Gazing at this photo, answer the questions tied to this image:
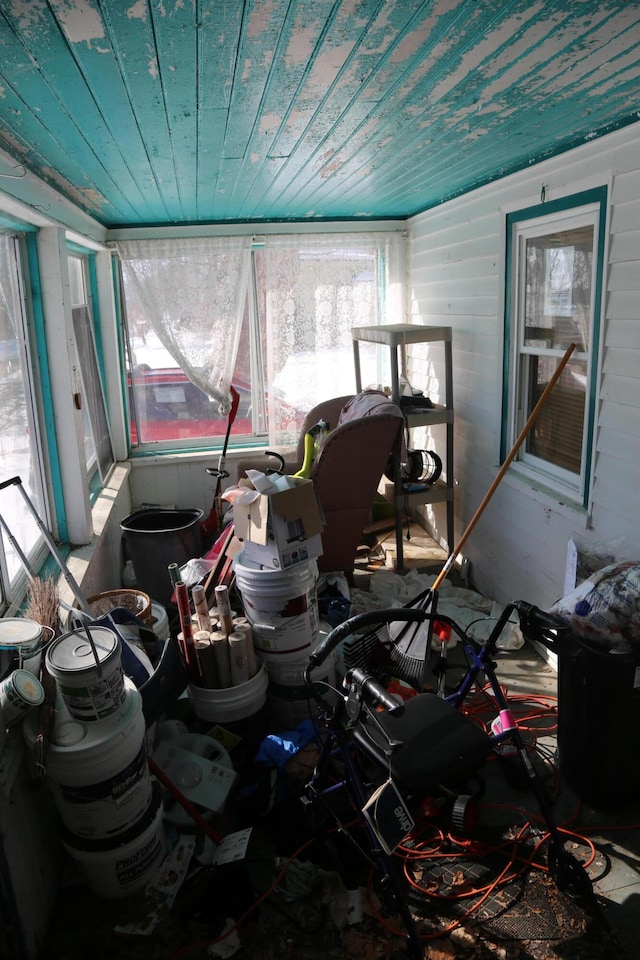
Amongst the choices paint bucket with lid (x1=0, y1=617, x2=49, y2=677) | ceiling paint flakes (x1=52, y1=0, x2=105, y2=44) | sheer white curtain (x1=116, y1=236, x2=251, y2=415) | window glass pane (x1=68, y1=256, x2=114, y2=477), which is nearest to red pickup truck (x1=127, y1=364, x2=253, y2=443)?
sheer white curtain (x1=116, y1=236, x2=251, y2=415)

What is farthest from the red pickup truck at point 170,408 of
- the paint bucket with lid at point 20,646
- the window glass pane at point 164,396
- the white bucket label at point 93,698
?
the white bucket label at point 93,698

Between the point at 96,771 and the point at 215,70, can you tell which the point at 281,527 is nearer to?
the point at 96,771

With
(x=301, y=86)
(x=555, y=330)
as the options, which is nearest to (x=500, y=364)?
(x=555, y=330)

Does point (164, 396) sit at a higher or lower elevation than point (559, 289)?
lower

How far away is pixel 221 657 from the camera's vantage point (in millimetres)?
2762

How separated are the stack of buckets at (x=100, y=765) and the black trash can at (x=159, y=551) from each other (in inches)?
72.3

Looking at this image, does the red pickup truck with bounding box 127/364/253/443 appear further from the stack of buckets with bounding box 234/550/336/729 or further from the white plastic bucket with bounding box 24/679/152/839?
the white plastic bucket with bounding box 24/679/152/839

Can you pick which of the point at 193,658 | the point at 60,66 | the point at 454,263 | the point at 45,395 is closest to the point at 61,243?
the point at 45,395

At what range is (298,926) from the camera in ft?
6.79

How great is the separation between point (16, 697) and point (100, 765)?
1.12 ft

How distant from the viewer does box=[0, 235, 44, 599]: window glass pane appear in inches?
109

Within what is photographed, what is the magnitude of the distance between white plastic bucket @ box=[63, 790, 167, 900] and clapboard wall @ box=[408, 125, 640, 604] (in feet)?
6.96

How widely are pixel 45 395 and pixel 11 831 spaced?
209 cm

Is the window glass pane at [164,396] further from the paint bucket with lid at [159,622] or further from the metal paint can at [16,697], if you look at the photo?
the metal paint can at [16,697]
